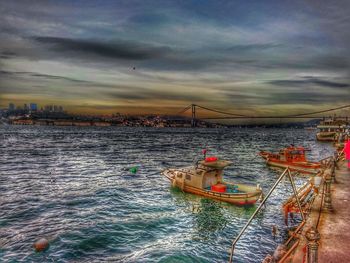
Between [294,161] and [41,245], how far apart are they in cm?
4181

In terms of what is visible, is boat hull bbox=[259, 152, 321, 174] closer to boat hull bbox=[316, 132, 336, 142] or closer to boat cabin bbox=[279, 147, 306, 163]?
boat cabin bbox=[279, 147, 306, 163]

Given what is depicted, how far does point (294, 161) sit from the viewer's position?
48.2 metres

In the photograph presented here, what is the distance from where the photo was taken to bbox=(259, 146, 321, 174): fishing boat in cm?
4356

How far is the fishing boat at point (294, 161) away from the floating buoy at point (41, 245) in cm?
3765

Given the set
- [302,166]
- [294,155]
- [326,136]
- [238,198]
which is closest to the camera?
[238,198]

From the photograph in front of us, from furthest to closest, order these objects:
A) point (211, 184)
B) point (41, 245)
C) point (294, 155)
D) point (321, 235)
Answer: point (294, 155) → point (211, 184) → point (41, 245) → point (321, 235)

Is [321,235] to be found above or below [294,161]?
above

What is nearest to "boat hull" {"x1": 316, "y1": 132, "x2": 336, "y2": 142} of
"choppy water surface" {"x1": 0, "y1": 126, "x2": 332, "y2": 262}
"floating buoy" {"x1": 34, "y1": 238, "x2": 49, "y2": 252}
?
"choppy water surface" {"x1": 0, "y1": 126, "x2": 332, "y2": 262}

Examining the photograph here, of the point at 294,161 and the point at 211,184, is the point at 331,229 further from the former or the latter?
the point at 294,161

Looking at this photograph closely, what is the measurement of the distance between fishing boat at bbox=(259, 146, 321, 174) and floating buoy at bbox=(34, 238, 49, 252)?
124ft

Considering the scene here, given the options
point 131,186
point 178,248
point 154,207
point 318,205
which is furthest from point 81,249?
point 131,186

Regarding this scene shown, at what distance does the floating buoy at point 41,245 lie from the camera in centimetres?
1673

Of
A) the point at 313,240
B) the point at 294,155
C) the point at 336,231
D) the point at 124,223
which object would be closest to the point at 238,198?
the point at 124,223

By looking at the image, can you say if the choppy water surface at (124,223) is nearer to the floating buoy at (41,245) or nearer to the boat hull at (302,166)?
the floating buoy at (41,245)
